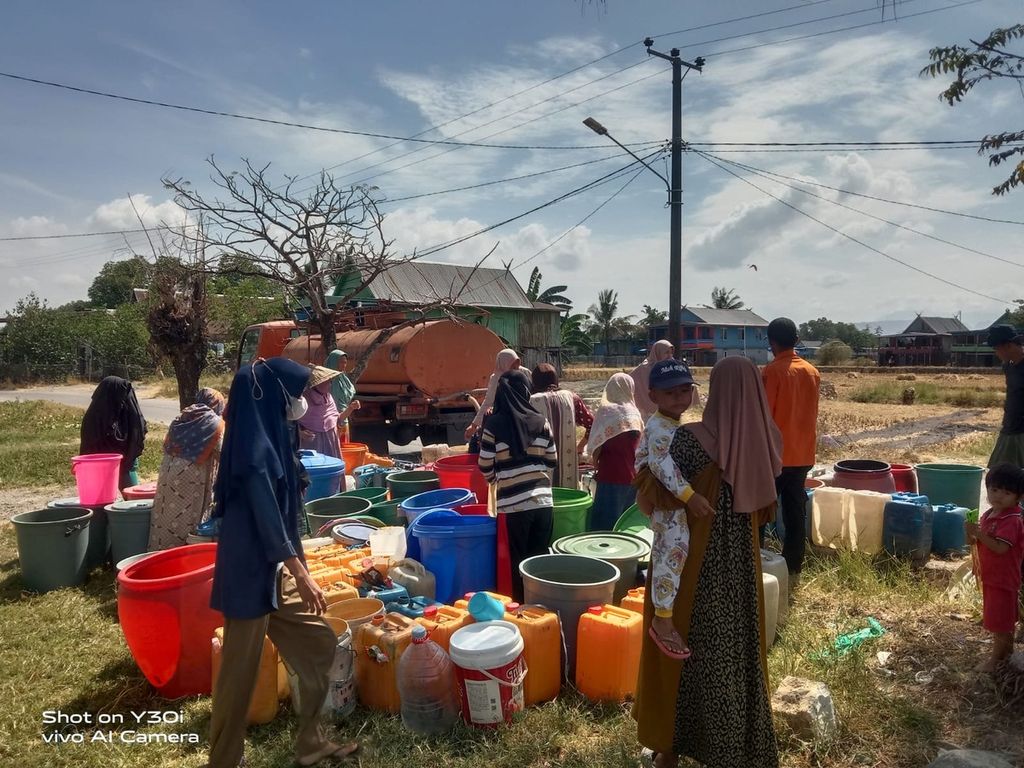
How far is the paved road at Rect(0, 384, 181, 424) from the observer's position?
20750mm

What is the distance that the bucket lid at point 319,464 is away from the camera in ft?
18.9

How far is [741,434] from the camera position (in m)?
2.48

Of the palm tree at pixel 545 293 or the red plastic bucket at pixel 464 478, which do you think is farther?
the palm tree at pixel 545 293

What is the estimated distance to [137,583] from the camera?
341 cm

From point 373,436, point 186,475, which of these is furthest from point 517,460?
point 373,436

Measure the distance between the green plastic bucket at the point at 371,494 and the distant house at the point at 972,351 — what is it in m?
44.6

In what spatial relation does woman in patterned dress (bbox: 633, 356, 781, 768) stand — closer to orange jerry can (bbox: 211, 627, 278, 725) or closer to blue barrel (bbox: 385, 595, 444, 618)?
blue barrel (bbox: 385, 595, 444, 618)

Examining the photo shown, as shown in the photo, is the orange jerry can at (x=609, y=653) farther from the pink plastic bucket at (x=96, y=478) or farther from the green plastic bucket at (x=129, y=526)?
the pink plastic bucket at (x=96, y=478)

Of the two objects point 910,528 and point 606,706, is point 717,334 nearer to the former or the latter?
point 910,528

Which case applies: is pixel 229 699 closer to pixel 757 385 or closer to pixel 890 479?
pixel 757 385

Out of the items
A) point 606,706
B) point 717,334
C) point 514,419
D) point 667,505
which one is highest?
point 717,334

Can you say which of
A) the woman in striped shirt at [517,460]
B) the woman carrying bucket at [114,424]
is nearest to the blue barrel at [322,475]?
the woman carrying bucket at [114,424]

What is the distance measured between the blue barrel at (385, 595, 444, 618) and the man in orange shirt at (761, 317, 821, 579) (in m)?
2.54

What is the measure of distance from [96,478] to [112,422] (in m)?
0.74
